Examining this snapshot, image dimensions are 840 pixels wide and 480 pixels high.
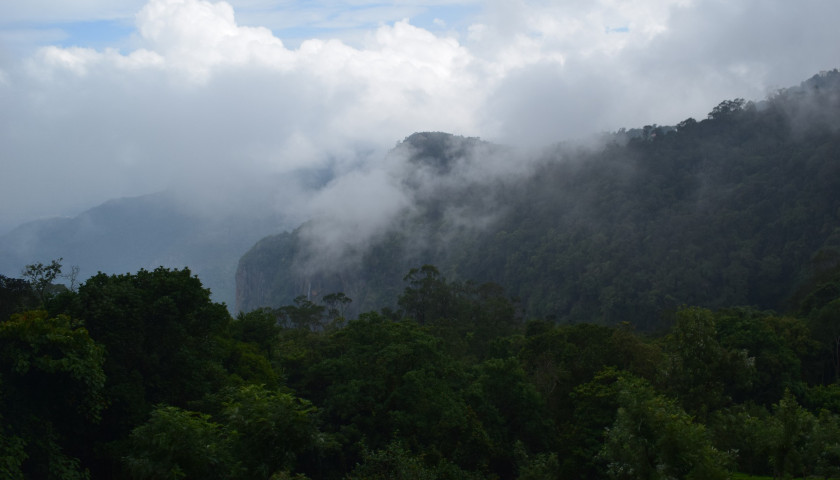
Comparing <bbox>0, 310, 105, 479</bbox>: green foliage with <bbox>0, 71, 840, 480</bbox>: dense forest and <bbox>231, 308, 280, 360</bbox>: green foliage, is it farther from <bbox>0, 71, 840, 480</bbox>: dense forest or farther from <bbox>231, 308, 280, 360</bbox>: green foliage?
<bbox>231, 308, 280, 360</bbox>: green foliage

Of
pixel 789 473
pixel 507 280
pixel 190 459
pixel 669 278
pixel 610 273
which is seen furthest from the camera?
pixel 507 280

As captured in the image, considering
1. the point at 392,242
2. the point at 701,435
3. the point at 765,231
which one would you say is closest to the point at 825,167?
the point at 765,231

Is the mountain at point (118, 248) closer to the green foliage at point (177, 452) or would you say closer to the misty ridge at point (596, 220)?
the misty ridge at point (596, 220)

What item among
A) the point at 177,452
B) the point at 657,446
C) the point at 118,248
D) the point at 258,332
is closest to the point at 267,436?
the point at 177,452

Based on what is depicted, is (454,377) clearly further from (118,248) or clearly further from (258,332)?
(118,248)

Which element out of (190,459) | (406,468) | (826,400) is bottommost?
(826,400)

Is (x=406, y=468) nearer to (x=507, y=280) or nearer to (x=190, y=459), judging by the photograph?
(x=190, y=459)

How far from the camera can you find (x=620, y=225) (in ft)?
295

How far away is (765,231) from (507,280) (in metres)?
35.4

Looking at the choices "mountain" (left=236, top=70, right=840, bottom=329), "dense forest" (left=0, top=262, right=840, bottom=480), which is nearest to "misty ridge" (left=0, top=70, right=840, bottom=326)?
"mountain" (left=236, top=70, right=840, bottom=329)

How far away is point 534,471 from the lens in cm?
1812

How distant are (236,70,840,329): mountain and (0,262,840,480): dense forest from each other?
112 feet

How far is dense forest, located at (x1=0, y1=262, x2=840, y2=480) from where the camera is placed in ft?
44.8

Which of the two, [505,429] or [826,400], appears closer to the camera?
[505,429]
